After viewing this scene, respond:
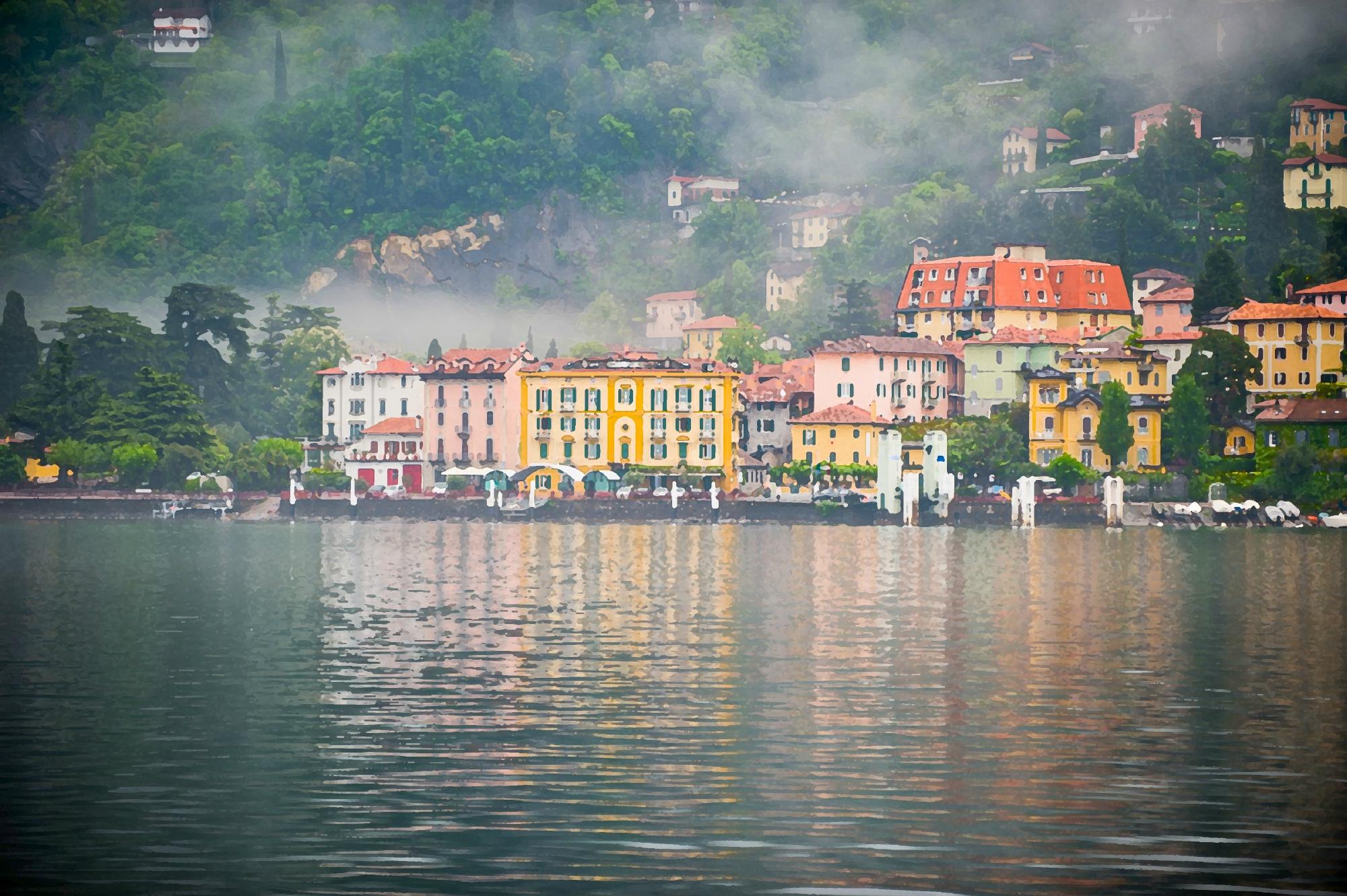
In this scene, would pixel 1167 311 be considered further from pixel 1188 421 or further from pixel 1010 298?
pixel 1188 421

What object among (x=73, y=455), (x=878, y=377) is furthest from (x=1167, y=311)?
(x=73, y=455)

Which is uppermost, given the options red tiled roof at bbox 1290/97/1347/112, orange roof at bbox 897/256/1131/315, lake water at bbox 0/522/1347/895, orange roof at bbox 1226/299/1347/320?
red tiled roof at bbox 1290/97/1347/112

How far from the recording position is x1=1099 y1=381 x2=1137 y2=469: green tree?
351ft

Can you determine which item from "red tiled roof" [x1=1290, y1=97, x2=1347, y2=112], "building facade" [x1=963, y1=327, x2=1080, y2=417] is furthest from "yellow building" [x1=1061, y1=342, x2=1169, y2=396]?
"red tiled roof" [x1=1290, y1=97, x2=1347, y2=112]

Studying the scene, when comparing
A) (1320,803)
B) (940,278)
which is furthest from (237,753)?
(940,278)

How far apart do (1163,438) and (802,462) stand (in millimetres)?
18322

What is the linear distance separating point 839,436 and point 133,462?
121 feet

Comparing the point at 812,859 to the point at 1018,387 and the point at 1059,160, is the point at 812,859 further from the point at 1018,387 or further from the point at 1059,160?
the point at 1059,160

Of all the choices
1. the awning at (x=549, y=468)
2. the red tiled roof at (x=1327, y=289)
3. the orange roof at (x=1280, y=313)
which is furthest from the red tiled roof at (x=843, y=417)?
the red tiled roof at (x=1327, y=289)

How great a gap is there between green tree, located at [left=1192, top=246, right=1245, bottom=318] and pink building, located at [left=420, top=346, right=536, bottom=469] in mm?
39100

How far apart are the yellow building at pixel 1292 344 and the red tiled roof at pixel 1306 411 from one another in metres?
6.93

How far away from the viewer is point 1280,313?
384 ft

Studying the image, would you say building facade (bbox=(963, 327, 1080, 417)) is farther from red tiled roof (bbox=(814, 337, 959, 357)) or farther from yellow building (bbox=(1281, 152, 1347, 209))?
yellow building (bbox=(1281, 152, 1347, 209))

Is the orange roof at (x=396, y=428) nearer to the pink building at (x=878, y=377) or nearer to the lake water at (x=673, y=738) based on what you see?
the pink building at (x=878, y=377)
